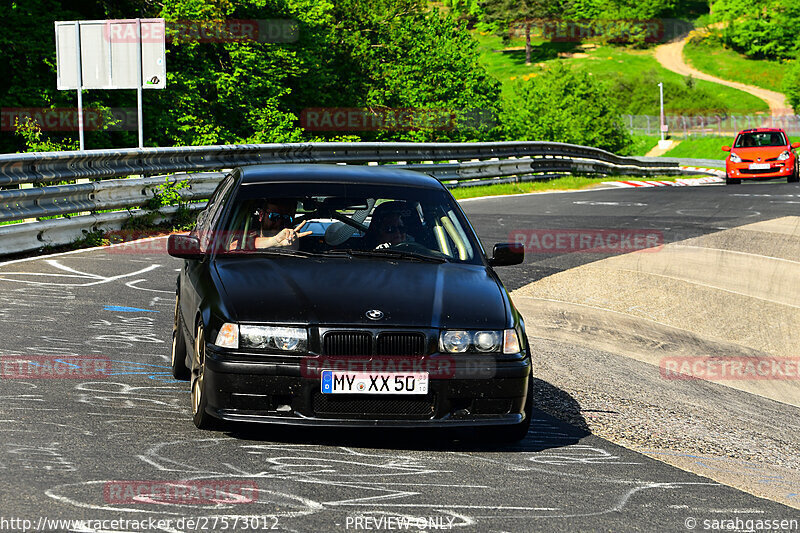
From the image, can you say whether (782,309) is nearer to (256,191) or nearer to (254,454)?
(256,191)

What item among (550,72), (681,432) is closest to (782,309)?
(681,432)

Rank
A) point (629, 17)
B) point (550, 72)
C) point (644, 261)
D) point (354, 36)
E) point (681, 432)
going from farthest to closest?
point (629, 17), point (550, 72), point (354, 36), point (644, 261), point (681, 432)

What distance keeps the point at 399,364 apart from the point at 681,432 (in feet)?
7.28

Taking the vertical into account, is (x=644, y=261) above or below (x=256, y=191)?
below

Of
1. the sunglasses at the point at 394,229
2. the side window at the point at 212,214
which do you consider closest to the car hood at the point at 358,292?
the sunglasses at the point at 394,229

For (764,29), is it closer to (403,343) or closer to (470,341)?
(470,341)

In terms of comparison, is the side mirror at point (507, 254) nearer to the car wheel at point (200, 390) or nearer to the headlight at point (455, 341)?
the headlight at point (455, 341)

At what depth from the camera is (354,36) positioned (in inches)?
2244

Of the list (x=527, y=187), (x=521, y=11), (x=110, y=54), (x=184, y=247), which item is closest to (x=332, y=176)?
(x=184, y=247)

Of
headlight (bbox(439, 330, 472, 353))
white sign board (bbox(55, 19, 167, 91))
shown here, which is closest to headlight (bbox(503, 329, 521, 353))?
headlight (bbox(439, 330, 472, 353))

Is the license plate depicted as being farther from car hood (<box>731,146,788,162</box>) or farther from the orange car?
car hood (<box>731,146,788,162</box>)

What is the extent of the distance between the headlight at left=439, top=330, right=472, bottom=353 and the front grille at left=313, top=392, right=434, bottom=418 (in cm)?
27

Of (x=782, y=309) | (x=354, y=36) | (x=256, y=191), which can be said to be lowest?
(x=782, y=309)

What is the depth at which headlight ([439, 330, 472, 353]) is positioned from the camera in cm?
552
